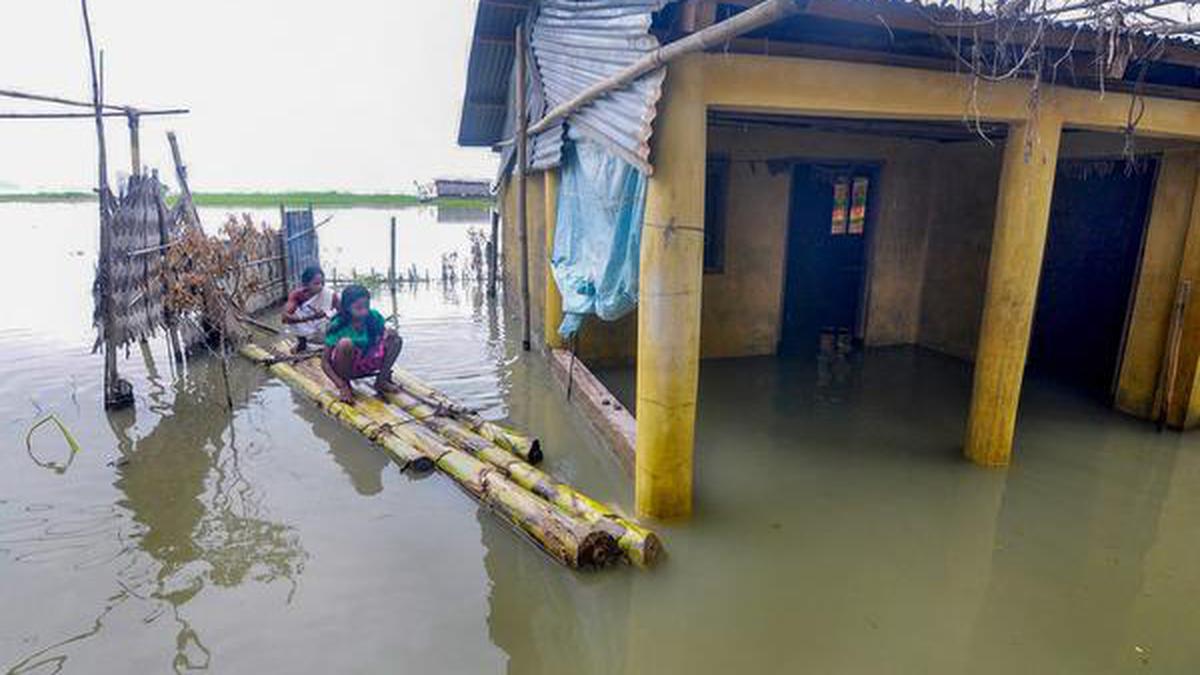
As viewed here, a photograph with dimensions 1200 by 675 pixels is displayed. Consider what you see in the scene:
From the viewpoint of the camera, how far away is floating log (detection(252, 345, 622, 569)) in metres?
3.53

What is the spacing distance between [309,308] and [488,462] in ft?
13.9

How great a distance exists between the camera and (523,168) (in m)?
8.06

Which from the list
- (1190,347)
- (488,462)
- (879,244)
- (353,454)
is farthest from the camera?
(879,244)

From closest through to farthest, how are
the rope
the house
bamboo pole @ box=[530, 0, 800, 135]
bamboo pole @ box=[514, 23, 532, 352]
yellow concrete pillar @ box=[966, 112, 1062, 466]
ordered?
bamboo pole @ box=[530, 0, 800, 135], the house, yellow concrete pillar @ box=[966, 112, 1062, 466], the rope, bamboo pole @ box=[514, 23, 532, 352]

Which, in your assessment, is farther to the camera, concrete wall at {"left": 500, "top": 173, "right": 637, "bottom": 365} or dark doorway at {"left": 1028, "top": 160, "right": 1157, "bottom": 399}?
concrete wall at {"left": 500, "top": 173, "right": 637, "bottom": 365}

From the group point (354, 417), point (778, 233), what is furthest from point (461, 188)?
point (354, 417)

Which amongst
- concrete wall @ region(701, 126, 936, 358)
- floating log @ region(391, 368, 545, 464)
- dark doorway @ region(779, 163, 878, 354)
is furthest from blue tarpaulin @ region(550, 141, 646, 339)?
dark doorway @ region(779, 163, 878, 354)

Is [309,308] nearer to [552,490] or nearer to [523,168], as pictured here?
[523,168]

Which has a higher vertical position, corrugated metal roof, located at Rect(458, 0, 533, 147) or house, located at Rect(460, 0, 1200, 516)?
corrugated metal roof, located at Rect(458, 0, 533, 147)

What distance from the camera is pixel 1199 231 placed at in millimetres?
5301

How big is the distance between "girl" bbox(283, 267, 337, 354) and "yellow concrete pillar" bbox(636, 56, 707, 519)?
4.91 m

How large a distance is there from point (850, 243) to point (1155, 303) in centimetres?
339

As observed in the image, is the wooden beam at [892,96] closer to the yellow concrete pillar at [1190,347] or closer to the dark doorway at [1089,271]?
the yellow concrete pillar at [1190,347]

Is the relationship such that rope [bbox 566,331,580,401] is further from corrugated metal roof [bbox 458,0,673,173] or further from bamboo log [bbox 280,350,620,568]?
corrugated metal roof [bbox 458,0,673,173]
